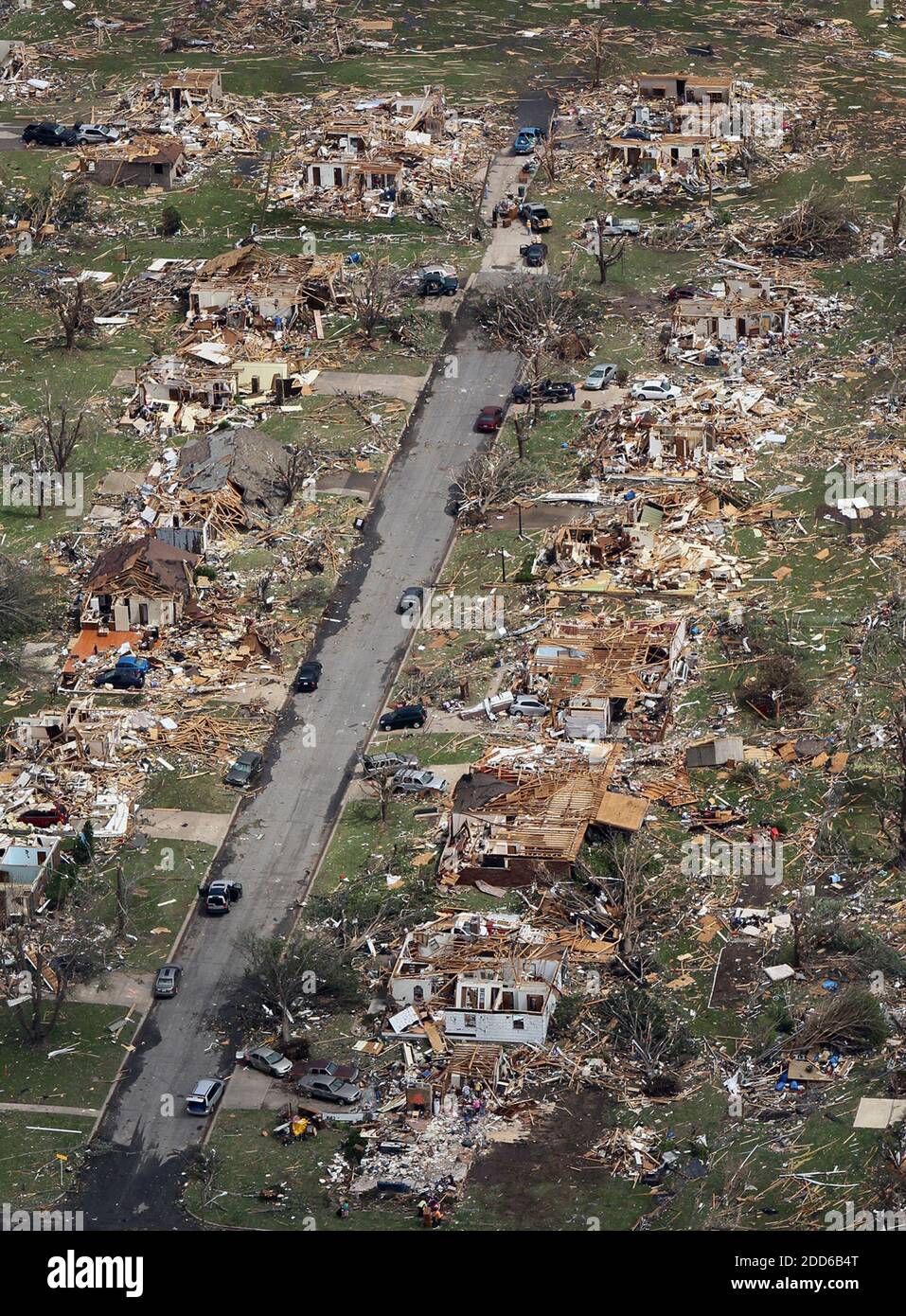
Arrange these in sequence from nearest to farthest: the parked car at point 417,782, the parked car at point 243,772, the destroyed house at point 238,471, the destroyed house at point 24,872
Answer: the destroyed house at point 24,872 < the parked car at point 417,782 < the parked car at point 243,772 < the destroyed house at point 238,471

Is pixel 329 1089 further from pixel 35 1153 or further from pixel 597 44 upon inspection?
pixel 597 44

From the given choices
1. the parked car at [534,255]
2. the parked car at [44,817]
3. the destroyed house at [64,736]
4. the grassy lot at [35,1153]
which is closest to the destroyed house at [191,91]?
the parked car at [534,255]

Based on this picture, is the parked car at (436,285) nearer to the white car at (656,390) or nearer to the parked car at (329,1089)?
the white car at (656,390)

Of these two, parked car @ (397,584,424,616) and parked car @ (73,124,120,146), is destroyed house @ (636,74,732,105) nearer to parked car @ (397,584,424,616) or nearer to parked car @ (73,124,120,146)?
parked car @ (73,124,120,146)

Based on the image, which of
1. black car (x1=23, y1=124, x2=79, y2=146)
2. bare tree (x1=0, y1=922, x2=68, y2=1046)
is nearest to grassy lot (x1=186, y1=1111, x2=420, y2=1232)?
bare tree (x1=0, y1=922, x2=68, y2=1046)

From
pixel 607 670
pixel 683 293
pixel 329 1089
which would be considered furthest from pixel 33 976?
pixel 683 293

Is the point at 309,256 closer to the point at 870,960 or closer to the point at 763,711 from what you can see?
the point at 763,711
